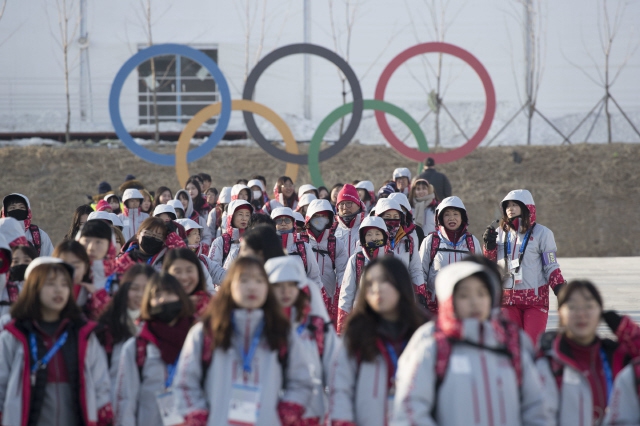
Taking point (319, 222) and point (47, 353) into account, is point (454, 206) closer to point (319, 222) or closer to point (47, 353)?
point (319, 222)

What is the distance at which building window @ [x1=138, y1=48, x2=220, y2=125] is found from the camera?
2773 centimetres

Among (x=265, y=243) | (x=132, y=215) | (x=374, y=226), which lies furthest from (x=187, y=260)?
(x=132, y=215)

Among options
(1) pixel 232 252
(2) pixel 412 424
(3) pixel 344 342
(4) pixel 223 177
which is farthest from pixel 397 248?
(4) pixel 223 177

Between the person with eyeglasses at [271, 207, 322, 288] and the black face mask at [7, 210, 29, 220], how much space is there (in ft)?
8.28

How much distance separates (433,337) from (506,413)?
0.45m

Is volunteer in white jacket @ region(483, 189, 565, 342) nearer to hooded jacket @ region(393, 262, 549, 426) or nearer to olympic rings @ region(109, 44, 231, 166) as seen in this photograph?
hooded jacket @ region(393, 262, 549, 426)

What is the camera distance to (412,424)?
391 centimetres

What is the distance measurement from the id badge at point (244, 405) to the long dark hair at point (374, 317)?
1.66ft

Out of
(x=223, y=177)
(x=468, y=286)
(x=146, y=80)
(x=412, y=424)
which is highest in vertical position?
(x=146, y=80)

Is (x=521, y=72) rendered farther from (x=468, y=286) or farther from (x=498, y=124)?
(x=468, y=286)

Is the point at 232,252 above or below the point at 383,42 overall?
below

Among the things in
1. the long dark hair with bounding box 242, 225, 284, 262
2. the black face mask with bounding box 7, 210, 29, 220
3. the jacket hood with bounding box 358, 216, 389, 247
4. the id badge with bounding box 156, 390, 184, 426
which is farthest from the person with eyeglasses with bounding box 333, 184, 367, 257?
the id badge with bounding box 156, 390, 184, 426

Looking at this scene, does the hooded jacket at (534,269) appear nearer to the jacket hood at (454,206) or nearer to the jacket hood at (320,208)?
the jacket hood at (454,206)

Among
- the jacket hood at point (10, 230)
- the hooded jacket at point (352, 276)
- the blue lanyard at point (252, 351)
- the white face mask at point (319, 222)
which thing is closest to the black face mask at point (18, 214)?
the jacket hood at point (10, 230)
